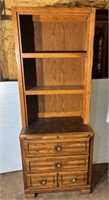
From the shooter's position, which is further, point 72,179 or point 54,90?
point 72,179

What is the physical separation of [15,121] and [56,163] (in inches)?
24.5

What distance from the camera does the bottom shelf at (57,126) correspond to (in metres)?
1.65

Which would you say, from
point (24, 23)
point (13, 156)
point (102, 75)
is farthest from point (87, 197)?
point (24, 23)

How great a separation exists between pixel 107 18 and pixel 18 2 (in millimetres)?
836

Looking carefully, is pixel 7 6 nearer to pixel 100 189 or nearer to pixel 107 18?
pixel 107 18

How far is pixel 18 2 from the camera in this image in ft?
5.69

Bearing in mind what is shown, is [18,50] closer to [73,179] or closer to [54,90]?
[54,90]

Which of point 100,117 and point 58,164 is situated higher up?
point 100,117

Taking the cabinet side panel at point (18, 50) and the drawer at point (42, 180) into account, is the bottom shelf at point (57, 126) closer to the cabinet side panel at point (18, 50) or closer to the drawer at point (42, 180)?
the cabinet side panel at point (18, 50)

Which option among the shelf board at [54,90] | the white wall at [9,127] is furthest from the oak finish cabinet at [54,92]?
the white wall at [9,127]

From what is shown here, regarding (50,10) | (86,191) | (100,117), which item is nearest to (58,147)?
(86,191)

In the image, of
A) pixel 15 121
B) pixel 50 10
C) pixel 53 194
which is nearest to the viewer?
pixel 50 10

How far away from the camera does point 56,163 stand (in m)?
1.68

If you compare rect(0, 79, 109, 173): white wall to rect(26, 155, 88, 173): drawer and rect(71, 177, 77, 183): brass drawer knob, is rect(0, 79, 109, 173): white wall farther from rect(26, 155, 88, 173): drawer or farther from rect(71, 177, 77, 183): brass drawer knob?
rect(71, 177, 77, 183): brass drawer knob
